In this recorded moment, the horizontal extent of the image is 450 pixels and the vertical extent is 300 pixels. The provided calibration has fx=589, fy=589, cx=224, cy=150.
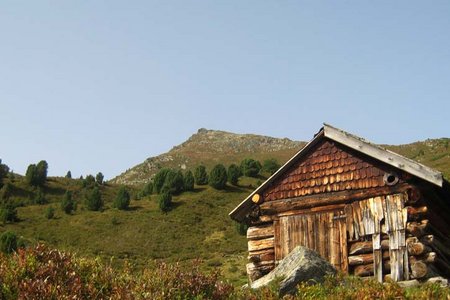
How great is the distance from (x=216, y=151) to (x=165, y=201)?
78716 mm

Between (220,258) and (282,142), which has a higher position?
(282,142)

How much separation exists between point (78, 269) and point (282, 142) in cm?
14468

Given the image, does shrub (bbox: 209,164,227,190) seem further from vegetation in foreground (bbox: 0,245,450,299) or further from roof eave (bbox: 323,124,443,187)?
A: vegetation in foreground (bbox: 0,245,450,299)

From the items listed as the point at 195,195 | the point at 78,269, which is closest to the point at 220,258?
the point at 195,195

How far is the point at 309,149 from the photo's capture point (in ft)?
67.7

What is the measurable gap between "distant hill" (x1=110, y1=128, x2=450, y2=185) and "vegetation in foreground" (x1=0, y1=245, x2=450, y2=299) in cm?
9135

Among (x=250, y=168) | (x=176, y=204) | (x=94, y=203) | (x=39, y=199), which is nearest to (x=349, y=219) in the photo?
(x=176, y=204)

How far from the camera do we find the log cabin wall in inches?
703

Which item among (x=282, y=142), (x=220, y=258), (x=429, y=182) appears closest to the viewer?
(x=429, y=182)

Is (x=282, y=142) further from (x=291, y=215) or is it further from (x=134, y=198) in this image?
(x=291, y=215)

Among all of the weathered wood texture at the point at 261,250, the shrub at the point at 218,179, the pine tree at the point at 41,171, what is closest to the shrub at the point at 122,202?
the shrub at the point at 218,179

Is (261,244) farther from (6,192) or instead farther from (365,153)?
(6,192)

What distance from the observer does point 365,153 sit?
18.9m

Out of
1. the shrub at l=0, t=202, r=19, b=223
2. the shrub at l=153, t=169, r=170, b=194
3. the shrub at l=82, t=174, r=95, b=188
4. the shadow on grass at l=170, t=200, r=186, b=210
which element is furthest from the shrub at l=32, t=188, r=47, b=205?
the shadow on grass at l=170, t=200, r=186, b=210
